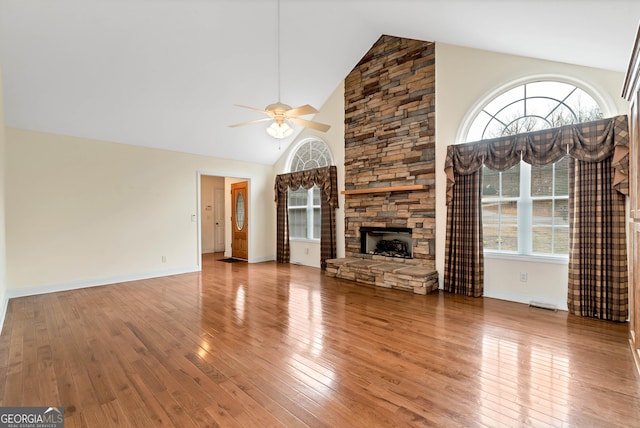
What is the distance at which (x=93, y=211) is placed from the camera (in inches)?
206

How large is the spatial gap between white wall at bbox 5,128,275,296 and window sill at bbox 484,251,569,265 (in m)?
5.58

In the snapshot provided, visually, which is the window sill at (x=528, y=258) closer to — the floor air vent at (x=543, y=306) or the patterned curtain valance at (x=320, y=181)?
the floor air vent at (x=543, y=306)

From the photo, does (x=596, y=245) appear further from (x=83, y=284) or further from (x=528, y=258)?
(x=83, y=284)

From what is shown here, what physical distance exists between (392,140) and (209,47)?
3278 millimetres

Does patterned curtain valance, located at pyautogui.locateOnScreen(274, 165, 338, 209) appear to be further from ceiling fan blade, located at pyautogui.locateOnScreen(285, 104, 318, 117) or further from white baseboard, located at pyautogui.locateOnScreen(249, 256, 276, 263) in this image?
ceiling fan blade, located at pyautogui.locateOnScreen(285, 104, 318, 117)

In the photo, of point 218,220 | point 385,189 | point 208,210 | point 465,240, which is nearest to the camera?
point 465,240

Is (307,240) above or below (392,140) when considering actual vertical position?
below

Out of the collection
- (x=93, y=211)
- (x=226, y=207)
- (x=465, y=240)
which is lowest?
(x=465, y=240)

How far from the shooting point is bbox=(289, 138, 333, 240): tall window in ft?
22.7

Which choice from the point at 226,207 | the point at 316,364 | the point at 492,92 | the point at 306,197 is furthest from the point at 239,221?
the point at 492,92

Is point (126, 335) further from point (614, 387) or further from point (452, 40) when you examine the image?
point (452, 40)

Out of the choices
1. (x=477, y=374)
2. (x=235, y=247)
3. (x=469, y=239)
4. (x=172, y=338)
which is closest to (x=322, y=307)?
(x=172, y=338)

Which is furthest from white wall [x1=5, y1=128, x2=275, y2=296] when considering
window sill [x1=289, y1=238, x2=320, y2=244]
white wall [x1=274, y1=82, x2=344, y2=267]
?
white wall [x1=274, y1=82, x2=344, y2=267]

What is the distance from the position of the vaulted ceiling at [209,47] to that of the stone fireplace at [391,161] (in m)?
0.61
